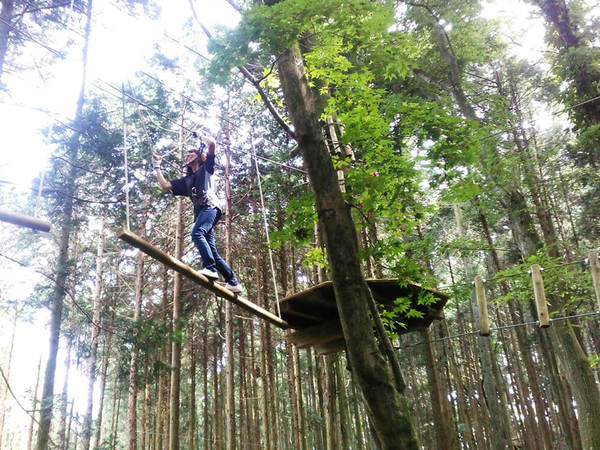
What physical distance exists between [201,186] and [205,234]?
1.65 ft

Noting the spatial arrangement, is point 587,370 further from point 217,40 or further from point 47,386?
point 47,386

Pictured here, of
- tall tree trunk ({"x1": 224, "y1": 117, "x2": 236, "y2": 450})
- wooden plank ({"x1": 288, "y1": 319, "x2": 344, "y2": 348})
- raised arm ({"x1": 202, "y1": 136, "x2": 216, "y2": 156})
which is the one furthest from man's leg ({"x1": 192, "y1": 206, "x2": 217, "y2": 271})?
tall tree trunk ({"x1": 224, "y1": 117, "x2": 236, "y2": 450})

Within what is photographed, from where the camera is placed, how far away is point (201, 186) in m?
4.31

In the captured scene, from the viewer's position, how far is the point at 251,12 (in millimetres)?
3076

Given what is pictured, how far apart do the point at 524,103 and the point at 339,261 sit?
1424 centimetres

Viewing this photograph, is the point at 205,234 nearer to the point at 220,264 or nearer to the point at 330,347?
the point at 220,264

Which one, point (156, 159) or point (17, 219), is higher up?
point (156, 159)

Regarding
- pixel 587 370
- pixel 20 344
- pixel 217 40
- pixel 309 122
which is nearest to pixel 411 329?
pixel 587 370

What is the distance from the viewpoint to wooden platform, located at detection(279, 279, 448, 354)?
4.71 metres

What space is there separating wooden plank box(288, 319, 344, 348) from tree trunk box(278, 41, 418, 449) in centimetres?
218

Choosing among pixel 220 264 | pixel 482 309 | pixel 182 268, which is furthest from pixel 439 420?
pixel 182 268

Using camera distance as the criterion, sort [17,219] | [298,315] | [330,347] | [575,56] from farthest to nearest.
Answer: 1. [575,56]
2. [330,347]
3. [298,315]
4. [17,219]

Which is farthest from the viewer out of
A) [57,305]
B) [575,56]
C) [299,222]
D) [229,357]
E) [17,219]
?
[229,357]

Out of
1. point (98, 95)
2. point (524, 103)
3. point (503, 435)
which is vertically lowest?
point (503, 435)
